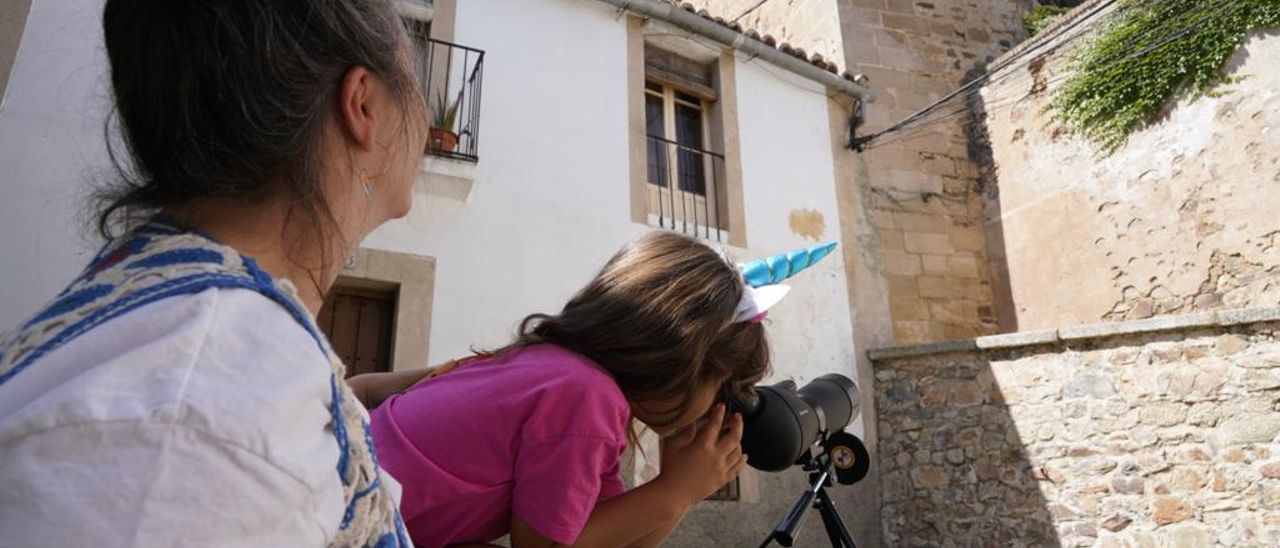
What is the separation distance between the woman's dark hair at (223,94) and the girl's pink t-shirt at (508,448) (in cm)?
57

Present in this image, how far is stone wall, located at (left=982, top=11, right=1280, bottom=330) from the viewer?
4941 mm

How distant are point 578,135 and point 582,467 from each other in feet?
14.4

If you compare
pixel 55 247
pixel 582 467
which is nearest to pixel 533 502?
pixel 582 467

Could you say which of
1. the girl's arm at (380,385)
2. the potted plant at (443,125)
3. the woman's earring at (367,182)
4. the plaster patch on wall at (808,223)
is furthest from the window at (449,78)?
the woman's earring at (367,182)

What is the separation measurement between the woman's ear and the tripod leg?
236 centimetres

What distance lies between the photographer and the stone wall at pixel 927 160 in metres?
6.40

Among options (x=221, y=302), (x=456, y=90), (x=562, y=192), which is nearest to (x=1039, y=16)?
(x=562, y=192)

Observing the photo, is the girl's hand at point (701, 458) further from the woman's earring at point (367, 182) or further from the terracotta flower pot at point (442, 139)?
the terracotta flower pot at point (442, 139)

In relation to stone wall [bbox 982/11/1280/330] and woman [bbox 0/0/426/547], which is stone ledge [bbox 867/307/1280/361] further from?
woman [bbox 0/0/426/547]

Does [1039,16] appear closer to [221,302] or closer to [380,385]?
[380,385]

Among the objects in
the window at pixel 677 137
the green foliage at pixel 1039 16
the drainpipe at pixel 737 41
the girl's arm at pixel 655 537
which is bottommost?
the girl's arm at pixel 655 537

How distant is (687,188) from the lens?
6047 mm

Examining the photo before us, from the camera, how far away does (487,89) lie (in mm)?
5059

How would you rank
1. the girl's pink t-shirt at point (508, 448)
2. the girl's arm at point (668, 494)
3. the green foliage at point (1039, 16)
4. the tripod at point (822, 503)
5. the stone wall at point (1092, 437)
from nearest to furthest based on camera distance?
the girl's pink t-shirt at point (508, 448) → the girl's arm at point (668, 494) → the tripod at point (822, 503) → the stone wall at point (1092, 437) → the green foliage at point (1039, 16)
